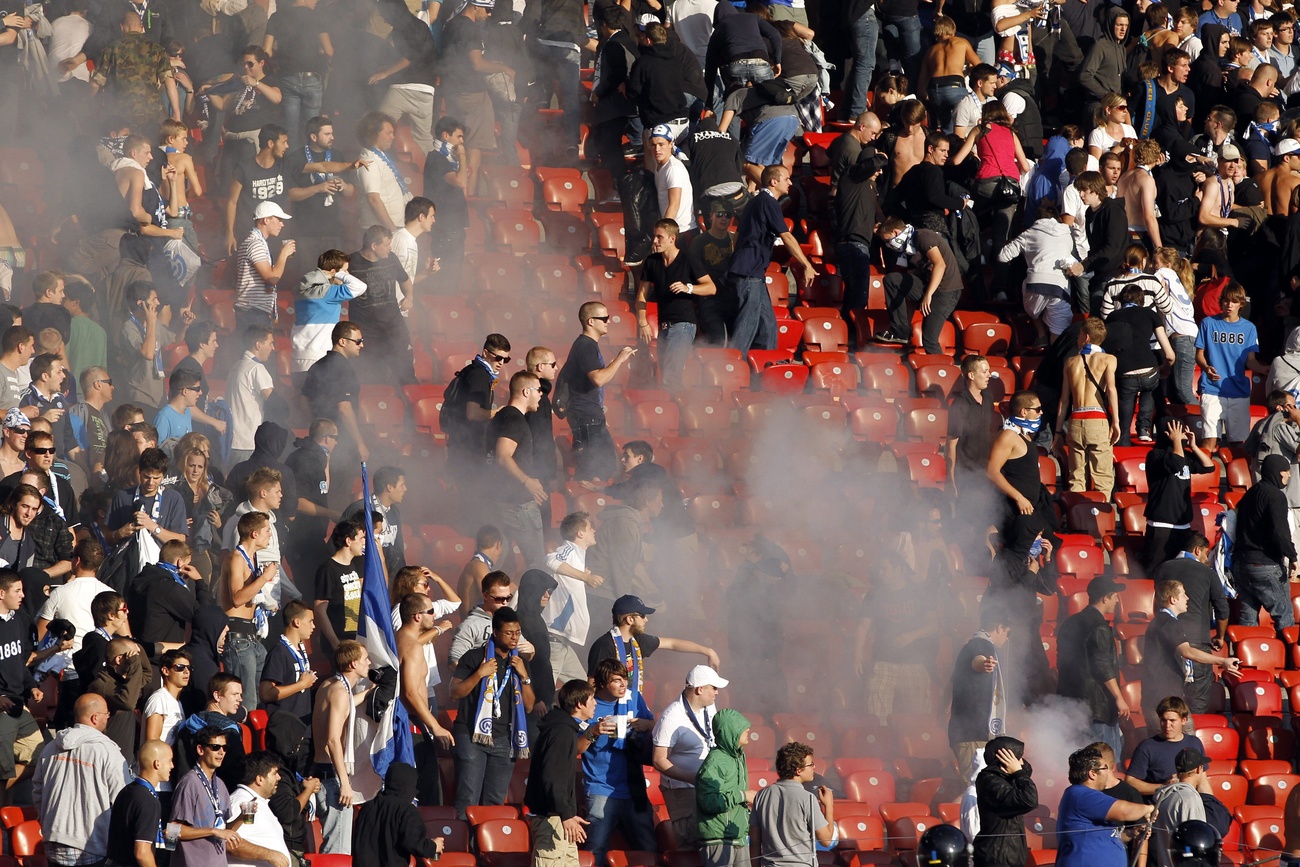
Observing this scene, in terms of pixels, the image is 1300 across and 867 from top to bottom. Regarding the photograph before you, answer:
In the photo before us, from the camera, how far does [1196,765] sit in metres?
9.81

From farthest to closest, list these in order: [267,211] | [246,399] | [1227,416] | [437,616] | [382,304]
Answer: [1227,416] → [267,211] → [382,304] → [246,399] → [437,616]

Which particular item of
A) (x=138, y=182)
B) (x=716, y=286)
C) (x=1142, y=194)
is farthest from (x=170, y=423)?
(x=1142, y=194)

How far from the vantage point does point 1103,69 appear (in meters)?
16.7

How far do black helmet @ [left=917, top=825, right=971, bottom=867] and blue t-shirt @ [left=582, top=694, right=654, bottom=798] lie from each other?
158 centimetres

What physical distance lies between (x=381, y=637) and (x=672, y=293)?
14.4ft

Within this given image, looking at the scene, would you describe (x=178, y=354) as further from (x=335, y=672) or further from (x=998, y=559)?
(x=998, y=559)

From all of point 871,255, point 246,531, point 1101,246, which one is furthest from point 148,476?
point 1101,246

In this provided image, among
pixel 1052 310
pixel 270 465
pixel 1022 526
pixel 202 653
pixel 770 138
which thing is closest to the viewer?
pixel 202 653

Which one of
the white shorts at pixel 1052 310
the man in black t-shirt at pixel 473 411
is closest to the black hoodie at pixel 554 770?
the man in black t-shirt at pixel 473 411

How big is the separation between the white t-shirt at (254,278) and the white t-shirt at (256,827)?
5.09 m

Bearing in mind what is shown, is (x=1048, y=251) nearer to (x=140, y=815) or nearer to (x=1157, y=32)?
(x=1157, y=32)

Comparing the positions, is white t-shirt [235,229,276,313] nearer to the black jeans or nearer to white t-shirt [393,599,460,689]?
white t-shirt [393,599,460,689]

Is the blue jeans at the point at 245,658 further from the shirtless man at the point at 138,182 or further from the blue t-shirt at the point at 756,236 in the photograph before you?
the blue t-shirt at the point at 756,236

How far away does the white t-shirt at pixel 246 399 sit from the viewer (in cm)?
1170
